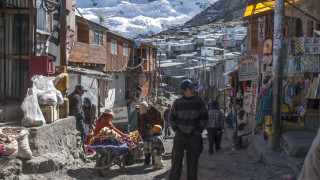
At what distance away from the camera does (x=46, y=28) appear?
32.1 feet

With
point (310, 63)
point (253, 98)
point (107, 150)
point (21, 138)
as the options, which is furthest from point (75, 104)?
point (253, 98)

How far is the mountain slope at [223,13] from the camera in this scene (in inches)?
4985

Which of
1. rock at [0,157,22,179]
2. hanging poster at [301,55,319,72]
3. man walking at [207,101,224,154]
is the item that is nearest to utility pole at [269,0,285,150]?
hanging poster at [301,55,319,72]

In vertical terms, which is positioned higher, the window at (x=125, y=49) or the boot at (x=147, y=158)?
the window at (x=125, y=49)

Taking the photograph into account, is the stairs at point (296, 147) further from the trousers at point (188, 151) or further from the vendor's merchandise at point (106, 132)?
the vendor's merchandise at point (106, 132)

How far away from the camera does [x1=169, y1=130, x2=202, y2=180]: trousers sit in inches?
236

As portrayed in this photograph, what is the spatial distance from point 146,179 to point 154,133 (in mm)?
1273

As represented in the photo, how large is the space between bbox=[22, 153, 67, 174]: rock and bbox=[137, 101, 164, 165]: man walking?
7.15 feet

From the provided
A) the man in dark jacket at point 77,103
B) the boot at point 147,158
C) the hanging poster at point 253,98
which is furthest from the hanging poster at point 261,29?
the man in dark jacket at point 77,103

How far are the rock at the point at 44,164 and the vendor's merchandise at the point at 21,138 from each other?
169 mm

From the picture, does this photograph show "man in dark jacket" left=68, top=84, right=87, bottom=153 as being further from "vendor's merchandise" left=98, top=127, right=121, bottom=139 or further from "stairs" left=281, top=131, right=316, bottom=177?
"stairs" left=281, top=131, right=316, bottom=177

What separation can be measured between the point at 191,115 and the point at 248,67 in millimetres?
6543

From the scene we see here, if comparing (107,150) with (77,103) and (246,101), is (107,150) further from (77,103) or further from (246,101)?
(246,101)

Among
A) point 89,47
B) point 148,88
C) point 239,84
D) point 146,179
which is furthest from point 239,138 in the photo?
point 148,88
